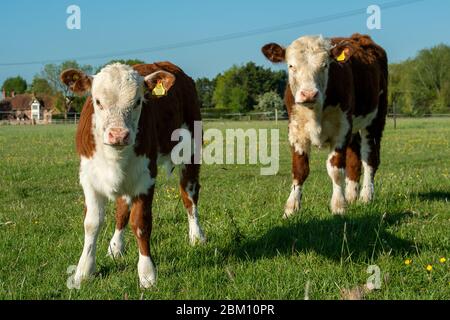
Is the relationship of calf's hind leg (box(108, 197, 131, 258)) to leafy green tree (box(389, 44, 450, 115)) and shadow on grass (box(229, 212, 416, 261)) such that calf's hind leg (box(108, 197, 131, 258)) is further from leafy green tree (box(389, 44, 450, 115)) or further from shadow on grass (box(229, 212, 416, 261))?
leafy green tree (box(389, 44, 450, 115))

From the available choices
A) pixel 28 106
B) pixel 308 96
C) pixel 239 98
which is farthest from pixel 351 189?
pixel 28 106

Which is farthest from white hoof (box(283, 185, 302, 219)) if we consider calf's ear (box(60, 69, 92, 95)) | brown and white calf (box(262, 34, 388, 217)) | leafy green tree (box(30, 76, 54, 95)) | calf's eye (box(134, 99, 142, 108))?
leafy green tree (box(30, 76, 54, 95))

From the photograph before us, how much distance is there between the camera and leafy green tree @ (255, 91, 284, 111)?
83938mm

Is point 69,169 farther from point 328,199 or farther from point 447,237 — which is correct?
point 447,237

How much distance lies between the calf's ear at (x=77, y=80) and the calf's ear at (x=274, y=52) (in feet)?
10.2

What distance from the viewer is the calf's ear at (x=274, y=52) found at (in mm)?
7547

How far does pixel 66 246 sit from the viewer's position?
5824mm

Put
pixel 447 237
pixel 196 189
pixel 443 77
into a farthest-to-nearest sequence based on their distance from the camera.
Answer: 1. pixel 443 77
2. pixel 196 189
3. pixel 447 237

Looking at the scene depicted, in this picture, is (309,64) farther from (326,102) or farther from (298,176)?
(298,176)

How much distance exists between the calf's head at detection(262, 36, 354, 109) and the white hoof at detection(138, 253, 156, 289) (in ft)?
8.89

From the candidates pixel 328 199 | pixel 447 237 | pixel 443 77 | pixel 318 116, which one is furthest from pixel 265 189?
pixel 443 77

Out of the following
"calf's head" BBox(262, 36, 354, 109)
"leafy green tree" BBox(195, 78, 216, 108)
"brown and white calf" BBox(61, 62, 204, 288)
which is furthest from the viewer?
"leafy green tree" BBox(195, 78, 216, 108)

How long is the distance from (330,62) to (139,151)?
3378mm
